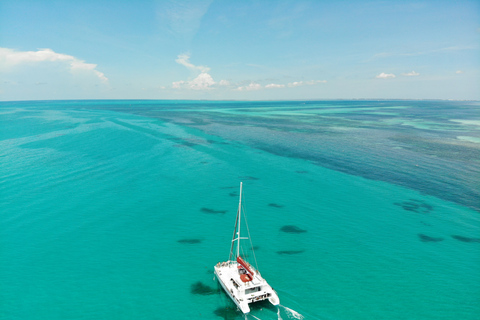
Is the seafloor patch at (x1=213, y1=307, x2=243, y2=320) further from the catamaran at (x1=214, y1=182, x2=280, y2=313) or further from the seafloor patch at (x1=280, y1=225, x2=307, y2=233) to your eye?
the seafloor patch at (x1=280, y1=225, x2=307, y2=233)

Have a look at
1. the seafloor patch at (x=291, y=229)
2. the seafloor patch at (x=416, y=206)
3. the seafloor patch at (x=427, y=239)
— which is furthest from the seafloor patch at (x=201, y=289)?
the seafloor patch at (x=416, y=206)

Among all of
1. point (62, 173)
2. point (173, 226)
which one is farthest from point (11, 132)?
point (173, 226)

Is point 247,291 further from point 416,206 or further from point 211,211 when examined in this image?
point 416,206

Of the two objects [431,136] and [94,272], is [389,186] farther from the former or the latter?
[431,136]

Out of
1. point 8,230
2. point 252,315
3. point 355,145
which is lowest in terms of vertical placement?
point 252,315

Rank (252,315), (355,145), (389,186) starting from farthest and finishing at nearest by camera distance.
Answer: (355,145) → (389,186) → (252,315)

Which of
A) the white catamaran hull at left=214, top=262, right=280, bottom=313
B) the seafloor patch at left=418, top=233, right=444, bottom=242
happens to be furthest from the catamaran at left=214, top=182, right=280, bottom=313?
the seafloor patch at left=418, top=233, right=444, bottom=242

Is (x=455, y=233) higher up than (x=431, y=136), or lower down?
lower down
